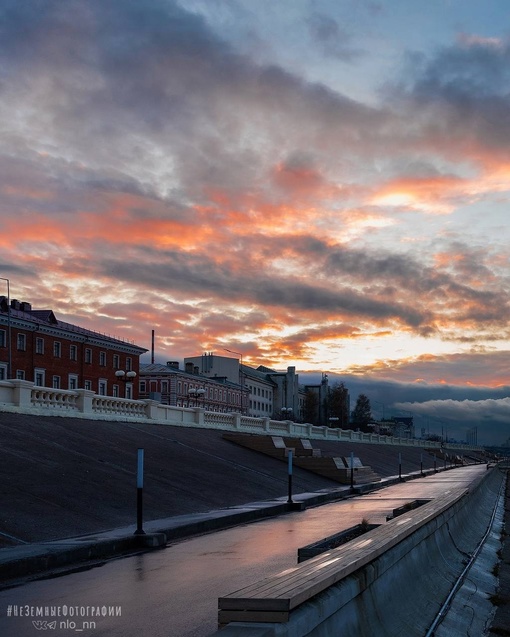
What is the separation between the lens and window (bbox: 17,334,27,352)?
77.1 metres

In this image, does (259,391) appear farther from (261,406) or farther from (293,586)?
(293,586)

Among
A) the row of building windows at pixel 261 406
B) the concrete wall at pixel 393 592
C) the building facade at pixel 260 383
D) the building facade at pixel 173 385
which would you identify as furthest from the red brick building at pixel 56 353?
the row of building windows at pixel 261 406

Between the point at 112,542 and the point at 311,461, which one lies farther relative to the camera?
the point at 311,461

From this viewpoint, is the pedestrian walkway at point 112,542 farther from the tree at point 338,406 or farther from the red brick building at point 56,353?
the tree at point 338,406

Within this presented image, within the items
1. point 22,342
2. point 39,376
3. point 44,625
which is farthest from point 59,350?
point 44,625

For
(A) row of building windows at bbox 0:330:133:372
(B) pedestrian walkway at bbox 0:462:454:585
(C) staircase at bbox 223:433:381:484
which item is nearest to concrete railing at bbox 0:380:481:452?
(C) staircase at bbox 223:433:381:484

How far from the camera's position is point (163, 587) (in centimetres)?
1119

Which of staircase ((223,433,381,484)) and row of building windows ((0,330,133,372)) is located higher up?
row of building windows ((0,330,133,372))

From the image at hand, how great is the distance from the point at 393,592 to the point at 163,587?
3.43 m

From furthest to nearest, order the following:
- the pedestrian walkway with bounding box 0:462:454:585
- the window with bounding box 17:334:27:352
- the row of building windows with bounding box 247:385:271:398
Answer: the row of building windows with bounding box 247:385:271:398
the window with bounding box 17:334:27:352
the pedestrian walkway with bounding box 0:462:454:585

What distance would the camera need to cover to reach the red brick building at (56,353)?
76.1m

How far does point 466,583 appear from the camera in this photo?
1353 cm

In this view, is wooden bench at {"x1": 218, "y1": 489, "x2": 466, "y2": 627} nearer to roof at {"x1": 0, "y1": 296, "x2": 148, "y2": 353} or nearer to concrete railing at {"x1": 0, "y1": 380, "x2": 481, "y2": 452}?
concrete railing at {"x1": 0, "y1": 380, "x2": 481, "y2": 452}

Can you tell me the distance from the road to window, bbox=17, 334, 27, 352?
62148 mm
